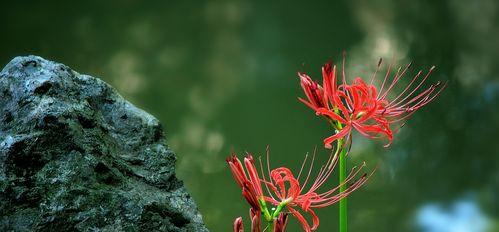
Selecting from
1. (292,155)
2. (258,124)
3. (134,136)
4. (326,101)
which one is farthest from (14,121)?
(258,124)

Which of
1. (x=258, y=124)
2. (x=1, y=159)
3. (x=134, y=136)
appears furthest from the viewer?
(x=258, y=124)

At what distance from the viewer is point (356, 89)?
857mm

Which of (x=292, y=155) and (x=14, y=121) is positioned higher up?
(x=292, y=155)

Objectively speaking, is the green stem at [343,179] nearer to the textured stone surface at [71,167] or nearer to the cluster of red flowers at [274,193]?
the cluster of red flowers at [274,193]

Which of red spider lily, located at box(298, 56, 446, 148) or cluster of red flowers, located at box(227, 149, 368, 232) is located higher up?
red spider lily, located at box(298, 56, 446, 148)

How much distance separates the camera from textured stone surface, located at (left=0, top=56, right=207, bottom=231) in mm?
818

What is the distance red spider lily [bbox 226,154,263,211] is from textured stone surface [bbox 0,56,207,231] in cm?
10

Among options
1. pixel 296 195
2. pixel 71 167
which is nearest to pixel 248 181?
pixel 296 195

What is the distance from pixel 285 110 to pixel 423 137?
41cm

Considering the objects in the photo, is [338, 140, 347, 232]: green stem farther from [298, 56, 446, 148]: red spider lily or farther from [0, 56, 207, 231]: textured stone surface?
[0, 56, 207, 231]: textured stone surface

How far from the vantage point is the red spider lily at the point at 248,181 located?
2.65ft

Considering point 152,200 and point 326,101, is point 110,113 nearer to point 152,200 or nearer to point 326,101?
point 152,200

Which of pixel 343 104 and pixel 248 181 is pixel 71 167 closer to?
pixel 248 181

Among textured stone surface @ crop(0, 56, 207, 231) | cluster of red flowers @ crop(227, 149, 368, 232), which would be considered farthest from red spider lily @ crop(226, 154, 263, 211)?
textured stone surface @ crop(0, 56, 207, 231)
